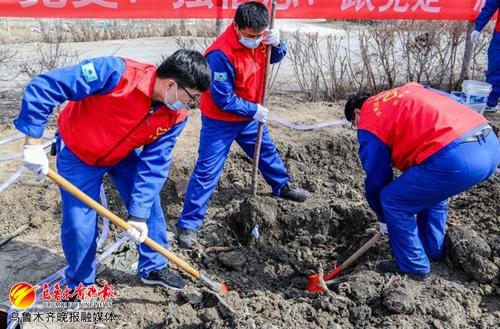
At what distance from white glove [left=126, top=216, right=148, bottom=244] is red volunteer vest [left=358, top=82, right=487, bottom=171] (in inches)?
59.9

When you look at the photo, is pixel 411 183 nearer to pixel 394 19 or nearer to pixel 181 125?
pixel 181 125

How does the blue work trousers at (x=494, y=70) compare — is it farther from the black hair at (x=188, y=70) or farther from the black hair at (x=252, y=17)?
the black hair at (x=188, y=70)

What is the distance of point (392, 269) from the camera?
384 cm

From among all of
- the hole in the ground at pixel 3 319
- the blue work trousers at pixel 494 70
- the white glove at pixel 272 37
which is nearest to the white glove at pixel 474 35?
the blue work trousers at pixel 494 70

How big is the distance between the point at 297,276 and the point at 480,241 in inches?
53.9

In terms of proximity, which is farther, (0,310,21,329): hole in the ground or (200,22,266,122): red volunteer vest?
(200,22,266,122): red volunteer vest

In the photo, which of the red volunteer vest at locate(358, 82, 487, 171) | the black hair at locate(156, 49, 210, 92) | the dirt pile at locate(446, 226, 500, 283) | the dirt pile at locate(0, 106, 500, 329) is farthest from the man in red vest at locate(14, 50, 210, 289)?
the dirt pile at locate(446, 226, 500, 283)

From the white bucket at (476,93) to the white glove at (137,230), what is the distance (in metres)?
4.84

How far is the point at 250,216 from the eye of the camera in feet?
14.9

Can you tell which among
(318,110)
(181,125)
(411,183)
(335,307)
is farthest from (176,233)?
(318,110)

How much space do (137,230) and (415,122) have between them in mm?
1832

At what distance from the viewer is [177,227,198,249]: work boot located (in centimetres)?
441

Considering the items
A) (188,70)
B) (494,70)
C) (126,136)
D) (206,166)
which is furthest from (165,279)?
(494,70)

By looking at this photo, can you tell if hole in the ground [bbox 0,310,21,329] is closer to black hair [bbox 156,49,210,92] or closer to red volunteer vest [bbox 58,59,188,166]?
red volunteer vest [bbox 58,59,188,166]
